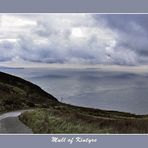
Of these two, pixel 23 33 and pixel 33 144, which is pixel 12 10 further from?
pixel 33 144

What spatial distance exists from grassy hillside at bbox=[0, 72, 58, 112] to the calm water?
0.14 m

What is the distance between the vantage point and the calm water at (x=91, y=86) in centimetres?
1523

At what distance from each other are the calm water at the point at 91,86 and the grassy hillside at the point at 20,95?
0.14 meters

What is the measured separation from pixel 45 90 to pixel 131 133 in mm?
2015

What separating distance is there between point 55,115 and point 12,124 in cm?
91

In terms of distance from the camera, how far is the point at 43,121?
15211 mm

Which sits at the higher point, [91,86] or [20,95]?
[91,86]

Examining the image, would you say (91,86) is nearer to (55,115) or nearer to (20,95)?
(55,115)

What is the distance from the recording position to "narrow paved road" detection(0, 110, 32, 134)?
49.5 ft

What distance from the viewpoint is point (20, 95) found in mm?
15516

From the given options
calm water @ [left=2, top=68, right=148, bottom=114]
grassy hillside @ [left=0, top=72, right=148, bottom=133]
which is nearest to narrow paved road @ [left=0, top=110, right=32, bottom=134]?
grassy hillside @ [left=0, top=72, right=148, bottom=133]

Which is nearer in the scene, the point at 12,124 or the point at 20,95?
the point at 12,124

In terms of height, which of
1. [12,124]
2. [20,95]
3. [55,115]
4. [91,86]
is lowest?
[12,124]

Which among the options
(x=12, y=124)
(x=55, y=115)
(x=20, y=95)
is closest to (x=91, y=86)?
(x=55, y=115)
